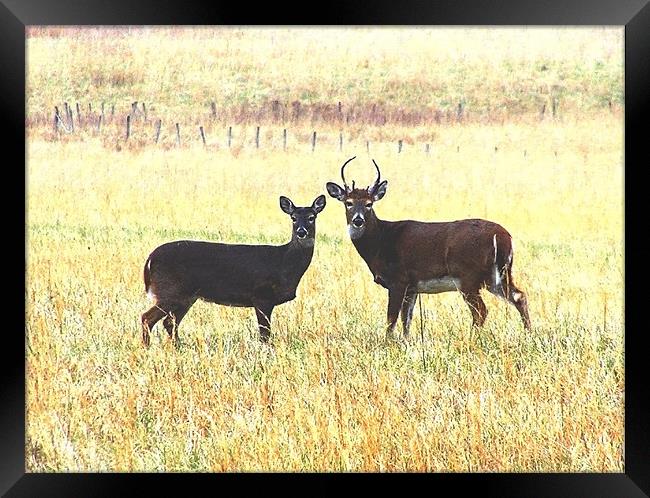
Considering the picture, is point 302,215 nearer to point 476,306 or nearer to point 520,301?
point 476,306

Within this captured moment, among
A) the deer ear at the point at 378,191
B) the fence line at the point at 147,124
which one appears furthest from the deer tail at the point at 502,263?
the fence line at the point at 147,124

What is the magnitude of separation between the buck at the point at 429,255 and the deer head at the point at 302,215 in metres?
0.27

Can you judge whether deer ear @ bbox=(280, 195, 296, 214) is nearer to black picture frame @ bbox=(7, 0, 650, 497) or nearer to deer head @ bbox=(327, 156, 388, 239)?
deer head @ bbox=(327, 156, 388, 239)

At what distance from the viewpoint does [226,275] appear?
6391 mm

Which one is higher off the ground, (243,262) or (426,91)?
(426,91)

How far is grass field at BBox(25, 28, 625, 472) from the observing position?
5035 mm

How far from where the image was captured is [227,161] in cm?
1050

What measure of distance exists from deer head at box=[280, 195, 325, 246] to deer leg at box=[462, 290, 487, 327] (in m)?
1.13

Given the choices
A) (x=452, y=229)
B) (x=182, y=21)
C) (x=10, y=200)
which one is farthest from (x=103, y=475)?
Result: (x=452, y=229)

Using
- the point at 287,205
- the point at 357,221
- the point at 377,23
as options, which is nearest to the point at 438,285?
the point at 357,221

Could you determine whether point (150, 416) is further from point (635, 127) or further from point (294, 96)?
point (294, 96)

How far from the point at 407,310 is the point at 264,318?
37.4 inches

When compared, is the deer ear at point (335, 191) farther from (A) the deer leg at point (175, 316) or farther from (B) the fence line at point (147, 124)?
(B) the fence line at point (147, 124)

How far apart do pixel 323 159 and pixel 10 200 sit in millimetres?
6407
